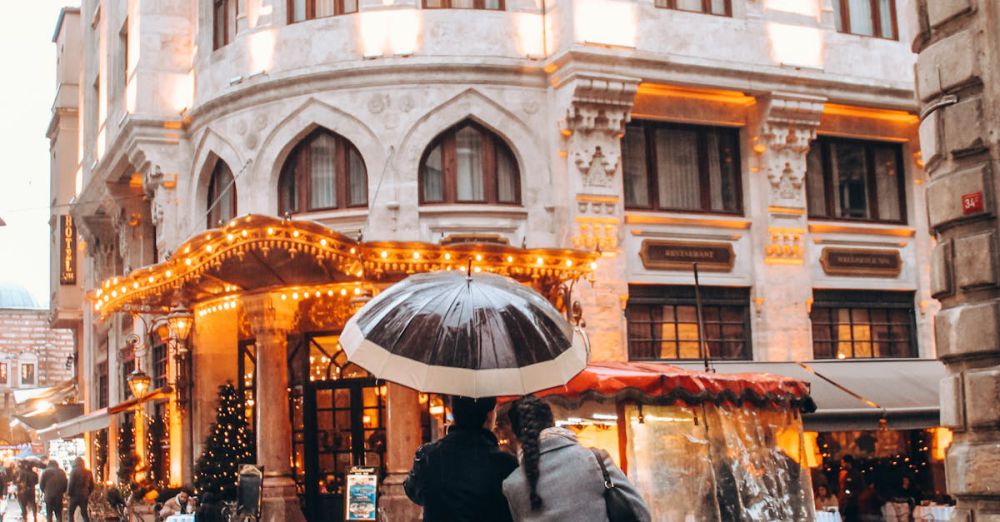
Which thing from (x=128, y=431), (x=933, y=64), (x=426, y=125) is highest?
(x=426, y=125)

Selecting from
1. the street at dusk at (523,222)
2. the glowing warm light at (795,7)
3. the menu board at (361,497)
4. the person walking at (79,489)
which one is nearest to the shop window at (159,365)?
the street at dusk at (523,222)

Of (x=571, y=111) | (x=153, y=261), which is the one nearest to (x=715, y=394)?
(x=571, y=111)

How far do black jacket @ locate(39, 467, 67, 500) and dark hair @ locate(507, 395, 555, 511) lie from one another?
23542mm

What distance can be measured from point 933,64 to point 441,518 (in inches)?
236

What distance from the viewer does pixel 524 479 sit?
6148mm

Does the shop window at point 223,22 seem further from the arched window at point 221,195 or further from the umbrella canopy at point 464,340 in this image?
the umbrella canopy at point 464,340

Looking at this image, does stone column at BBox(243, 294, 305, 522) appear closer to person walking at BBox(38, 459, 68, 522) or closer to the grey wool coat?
person walking at BBox(38, 459, 68, 522)

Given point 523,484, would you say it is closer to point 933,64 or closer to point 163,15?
point 933,64

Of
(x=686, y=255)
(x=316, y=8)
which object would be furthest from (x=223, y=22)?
(x=686, y=255)

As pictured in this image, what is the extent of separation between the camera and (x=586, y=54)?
2067 centimetres

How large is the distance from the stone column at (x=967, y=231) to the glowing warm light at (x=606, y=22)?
11295 mm

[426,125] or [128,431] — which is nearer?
[426,125]

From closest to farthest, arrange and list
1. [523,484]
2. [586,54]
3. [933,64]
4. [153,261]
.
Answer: [523,484] < [933,64] < [586,54] < [153,261]

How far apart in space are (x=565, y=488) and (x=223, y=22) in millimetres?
19203
